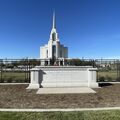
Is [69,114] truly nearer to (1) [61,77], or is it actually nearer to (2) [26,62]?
(1) [61,77]

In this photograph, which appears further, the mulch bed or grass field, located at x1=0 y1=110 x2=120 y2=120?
the mulch bed

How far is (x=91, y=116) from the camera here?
5492 millimetres

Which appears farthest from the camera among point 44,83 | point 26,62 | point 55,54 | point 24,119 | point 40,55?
point 40,55

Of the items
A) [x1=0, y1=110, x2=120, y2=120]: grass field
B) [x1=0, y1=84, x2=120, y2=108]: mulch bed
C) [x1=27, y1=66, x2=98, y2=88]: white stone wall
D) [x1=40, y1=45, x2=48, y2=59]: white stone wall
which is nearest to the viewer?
[x1=0, y1=110, x2=120, y2=120]: grass field

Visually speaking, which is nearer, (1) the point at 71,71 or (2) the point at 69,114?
(2) the point at 69,114

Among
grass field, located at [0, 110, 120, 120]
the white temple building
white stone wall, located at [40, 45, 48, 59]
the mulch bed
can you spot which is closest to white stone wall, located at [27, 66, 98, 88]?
the mulch bed

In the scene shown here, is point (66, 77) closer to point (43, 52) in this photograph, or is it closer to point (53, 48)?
point (53, 48)

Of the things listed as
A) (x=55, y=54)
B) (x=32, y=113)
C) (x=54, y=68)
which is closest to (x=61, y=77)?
(x=54, y=68)

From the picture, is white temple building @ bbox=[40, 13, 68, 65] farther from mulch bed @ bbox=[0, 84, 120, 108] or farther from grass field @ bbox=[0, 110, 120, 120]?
grass field @ bbox=[0, 110, 120, 120]

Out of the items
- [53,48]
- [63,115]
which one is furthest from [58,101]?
[53,48]

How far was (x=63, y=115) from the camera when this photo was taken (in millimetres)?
5621

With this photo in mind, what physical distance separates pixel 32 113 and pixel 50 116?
68cm

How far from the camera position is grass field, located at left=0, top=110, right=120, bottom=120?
5328 mm

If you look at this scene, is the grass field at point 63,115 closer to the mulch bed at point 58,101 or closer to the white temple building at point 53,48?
the mulch bed at point 58,101
